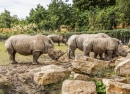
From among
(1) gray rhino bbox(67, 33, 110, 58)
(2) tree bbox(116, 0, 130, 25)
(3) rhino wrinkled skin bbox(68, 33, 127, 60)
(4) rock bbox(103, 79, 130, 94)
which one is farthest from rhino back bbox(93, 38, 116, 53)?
(2) tree bbox(116, 0, 130, 25)

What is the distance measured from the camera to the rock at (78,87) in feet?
26.5

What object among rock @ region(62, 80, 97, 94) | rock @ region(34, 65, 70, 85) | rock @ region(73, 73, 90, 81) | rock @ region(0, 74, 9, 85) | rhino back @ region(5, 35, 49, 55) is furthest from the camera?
rhino back @ region(5, 35, 49, 55)

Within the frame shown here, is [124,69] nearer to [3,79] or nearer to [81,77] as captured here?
[81,77]

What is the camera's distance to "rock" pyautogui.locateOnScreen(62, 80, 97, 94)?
8078 millimetres

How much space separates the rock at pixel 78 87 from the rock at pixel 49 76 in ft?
2.52

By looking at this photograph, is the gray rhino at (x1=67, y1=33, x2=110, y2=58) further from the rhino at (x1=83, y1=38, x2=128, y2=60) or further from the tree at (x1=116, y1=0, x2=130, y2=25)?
the tree at (x1=116, y1=0, x2=130, y2=25)

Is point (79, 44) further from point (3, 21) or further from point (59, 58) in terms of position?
point (3, 21)

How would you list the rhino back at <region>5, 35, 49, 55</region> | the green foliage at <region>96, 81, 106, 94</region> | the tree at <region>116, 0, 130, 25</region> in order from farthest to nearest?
1. the tree at <region>116, 0, 130, 25</region>
2. the rhino back at <region>5, 35, 49, 55</region>
3. the green foliage at <region>96, 81, 106, 94</region>

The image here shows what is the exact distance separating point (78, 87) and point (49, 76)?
1185 mm

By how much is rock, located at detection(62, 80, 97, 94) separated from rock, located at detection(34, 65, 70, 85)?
768mm

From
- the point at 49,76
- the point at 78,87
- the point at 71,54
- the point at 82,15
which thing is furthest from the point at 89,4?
the point at 78,87

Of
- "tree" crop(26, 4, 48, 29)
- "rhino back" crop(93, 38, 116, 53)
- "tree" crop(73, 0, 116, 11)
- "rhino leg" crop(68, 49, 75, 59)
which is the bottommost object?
"rhino leg" crop(68, 49, 75, 59)

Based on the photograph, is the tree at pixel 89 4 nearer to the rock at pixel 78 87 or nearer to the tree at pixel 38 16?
the tree at pixel 38 16

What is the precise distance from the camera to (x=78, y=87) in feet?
27.0
